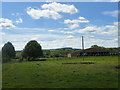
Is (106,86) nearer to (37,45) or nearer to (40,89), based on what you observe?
(40,89)

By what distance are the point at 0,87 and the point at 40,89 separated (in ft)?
6.39

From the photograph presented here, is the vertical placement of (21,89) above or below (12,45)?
below

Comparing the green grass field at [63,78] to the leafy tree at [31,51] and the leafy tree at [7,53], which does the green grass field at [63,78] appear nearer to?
the leafy tree at [7,53]

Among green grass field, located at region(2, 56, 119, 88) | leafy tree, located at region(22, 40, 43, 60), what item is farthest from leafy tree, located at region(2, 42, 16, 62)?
leafy tree, located at region(22, 40, 43, 60)

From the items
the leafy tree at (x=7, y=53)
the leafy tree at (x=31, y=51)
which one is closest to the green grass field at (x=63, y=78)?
the leafy tree at (x=7, y=53)

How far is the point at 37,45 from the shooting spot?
47438mm

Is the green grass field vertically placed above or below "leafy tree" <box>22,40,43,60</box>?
below

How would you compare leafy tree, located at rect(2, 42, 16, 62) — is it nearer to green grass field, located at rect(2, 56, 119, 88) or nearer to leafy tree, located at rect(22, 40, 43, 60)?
green grass field, located at rect(2, 56, 119, 88)

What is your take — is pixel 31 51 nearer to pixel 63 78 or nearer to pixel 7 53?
Answer: pixel 7 53

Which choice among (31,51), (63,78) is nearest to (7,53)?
(31,51)

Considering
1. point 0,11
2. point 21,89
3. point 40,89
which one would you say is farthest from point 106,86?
point 0,11

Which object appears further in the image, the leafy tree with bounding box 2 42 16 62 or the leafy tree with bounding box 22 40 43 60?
the leafy tree with bounding box 22 40 43 60

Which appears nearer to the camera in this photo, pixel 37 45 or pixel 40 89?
pixel 40 89

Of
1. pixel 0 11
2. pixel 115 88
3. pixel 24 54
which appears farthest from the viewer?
pixel 24 54
